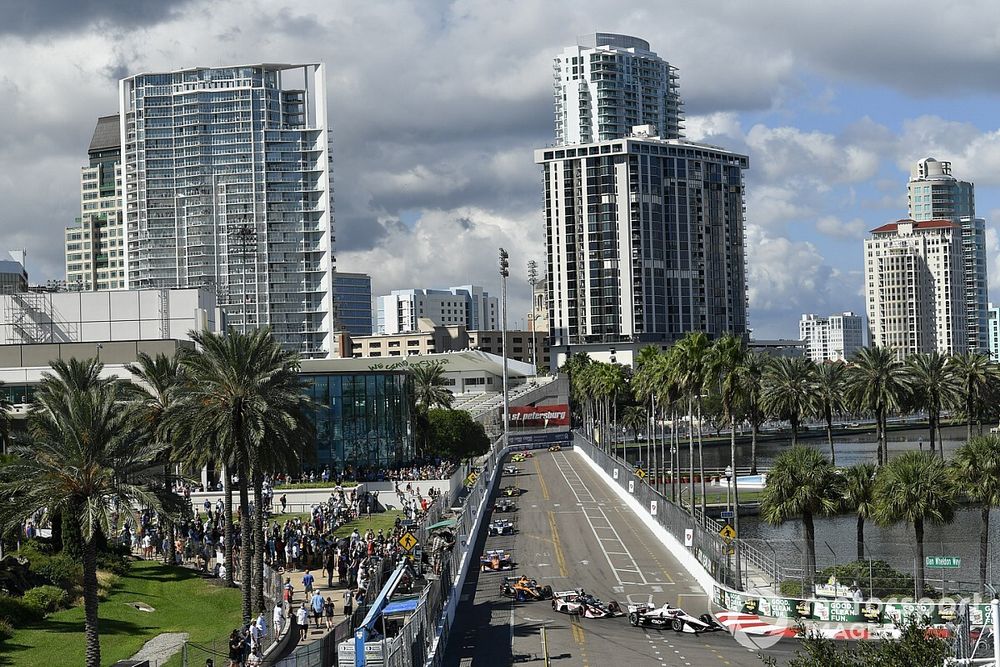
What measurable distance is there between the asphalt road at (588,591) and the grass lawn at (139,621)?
9.02m

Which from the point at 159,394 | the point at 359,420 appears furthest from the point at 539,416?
the point at 159,394

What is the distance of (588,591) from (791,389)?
6988 cm

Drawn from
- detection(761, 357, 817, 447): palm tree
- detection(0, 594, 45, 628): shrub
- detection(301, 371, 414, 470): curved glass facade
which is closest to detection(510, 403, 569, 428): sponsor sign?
detection(761, 357, 817, 447): palm tree

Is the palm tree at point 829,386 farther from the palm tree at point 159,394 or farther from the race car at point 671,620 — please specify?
the race car at point 671,620

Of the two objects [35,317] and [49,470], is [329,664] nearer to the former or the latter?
[49,470]

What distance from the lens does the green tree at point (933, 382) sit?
99.6m

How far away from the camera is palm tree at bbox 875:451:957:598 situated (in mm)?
47625

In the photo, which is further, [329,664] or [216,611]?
[216,611]

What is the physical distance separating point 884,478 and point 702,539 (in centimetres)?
788

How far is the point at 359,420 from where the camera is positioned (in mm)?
92312

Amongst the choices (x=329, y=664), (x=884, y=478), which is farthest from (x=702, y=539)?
(x=329, y=664)

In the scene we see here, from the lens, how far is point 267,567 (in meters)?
A: 49.8

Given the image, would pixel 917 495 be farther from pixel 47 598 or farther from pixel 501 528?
pixel 47 598

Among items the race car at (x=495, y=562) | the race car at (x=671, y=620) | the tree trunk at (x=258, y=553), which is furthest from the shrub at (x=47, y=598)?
the race car at (x=671, y=620)
